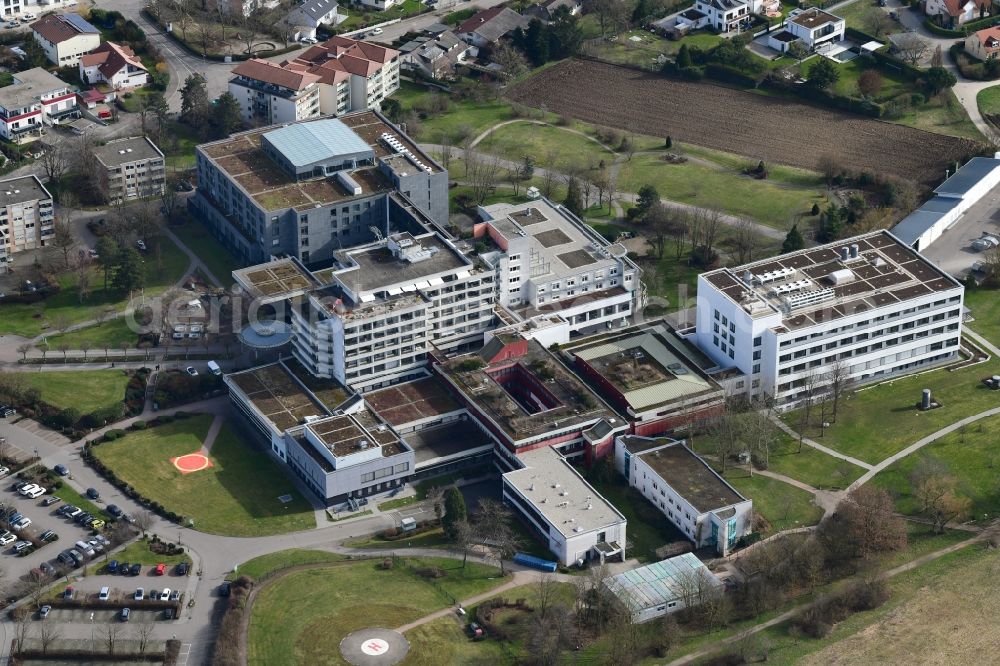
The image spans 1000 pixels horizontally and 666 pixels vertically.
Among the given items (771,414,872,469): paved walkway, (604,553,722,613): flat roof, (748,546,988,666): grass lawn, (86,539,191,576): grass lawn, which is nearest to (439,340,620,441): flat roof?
(771,414,872,469): paved walkway

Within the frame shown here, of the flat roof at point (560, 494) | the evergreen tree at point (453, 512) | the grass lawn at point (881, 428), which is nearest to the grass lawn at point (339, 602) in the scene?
the evergreen tree at point (453, 512)

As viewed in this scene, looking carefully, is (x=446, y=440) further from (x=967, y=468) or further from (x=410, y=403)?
(x=967, y=468)

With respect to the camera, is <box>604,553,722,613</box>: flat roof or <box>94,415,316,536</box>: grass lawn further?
<box>94,415,316,536</box>: grass lawn

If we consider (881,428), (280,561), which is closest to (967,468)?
(881,428)

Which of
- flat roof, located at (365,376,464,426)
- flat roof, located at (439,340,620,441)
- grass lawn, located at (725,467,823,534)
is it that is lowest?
grass lawn, located at (725,467,823,534)

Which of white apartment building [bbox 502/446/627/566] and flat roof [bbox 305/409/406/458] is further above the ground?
flat roof [bbox 305/409/406/458]

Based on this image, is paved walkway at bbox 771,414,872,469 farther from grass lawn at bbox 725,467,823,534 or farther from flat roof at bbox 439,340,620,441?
flat roof at bbox 439,340,620,441
